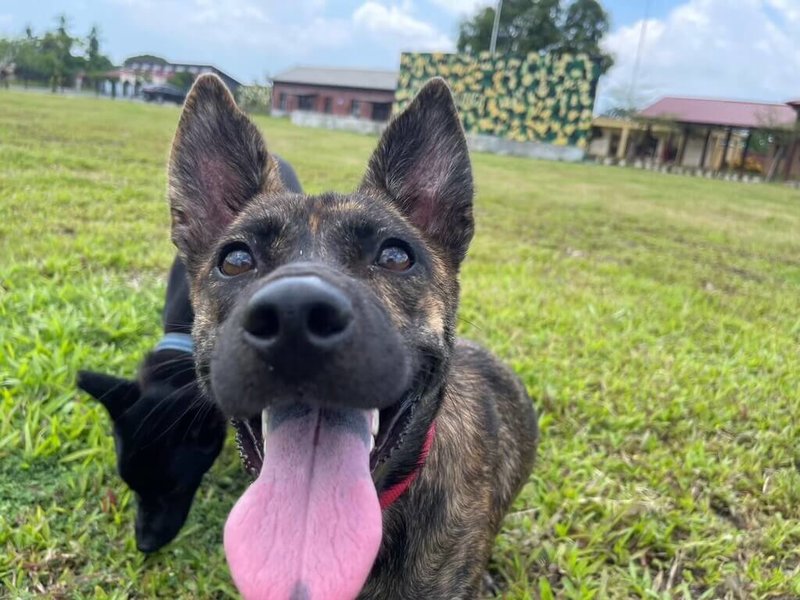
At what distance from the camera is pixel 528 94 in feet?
138

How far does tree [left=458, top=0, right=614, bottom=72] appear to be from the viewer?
61188 millimetres

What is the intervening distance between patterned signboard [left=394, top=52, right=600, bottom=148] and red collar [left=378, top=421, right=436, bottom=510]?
1574 inches

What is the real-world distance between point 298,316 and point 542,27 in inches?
2627

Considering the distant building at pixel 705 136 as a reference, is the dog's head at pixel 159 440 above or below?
below

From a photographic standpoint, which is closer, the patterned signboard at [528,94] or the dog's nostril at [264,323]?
the dog's nostril at [264,323]

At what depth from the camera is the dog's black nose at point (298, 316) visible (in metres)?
1.63

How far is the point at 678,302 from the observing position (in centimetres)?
688

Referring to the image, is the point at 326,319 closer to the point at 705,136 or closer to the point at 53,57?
the point at 705,136

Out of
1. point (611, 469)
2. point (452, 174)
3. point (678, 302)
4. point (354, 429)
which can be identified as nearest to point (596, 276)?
point (678, 302)

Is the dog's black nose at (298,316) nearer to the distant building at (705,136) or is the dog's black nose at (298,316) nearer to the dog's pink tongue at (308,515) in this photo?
the dog's pink tongue at (308,515)

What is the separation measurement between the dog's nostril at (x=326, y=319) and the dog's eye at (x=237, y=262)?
0.74 metres

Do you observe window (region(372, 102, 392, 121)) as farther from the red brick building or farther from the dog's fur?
the dog's fur

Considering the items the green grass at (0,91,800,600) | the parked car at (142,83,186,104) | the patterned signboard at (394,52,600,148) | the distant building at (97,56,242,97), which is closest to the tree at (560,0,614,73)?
the patterned signboard at (394,52,600,148)

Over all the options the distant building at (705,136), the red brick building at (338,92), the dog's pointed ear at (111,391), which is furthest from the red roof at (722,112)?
the dog's pointed ear at (111,391)
